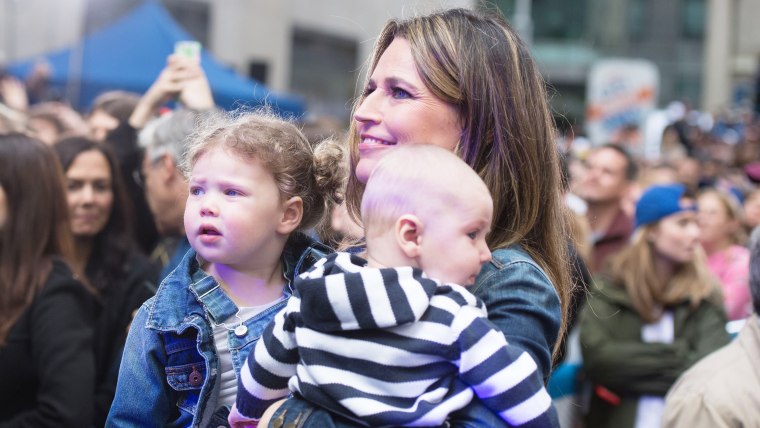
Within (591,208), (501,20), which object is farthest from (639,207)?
(501,20)

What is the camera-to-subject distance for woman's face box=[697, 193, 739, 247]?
747 centimetres

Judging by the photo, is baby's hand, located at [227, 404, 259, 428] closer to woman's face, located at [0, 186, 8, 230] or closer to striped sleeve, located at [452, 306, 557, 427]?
striped sleeve, located at [452, 306, 557, 427]

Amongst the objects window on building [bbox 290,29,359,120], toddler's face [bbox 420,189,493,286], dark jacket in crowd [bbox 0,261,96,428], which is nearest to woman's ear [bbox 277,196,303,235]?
toddler's face [bbox 420,189,493,286]

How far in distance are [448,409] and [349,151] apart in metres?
0.86

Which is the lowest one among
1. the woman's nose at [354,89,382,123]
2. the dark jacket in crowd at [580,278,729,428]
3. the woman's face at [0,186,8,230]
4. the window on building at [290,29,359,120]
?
the window on building at [290,29,359,120]

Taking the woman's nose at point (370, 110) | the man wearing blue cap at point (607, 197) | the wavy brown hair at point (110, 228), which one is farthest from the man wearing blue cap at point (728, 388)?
the man wearing blue cap at point (607, 197)

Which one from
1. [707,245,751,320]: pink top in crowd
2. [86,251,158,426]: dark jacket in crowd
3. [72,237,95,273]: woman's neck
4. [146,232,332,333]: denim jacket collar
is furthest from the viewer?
[707,245,751,320]: pink top in crowd

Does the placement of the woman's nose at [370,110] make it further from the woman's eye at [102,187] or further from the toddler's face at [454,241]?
the woman's eye at [102,187]

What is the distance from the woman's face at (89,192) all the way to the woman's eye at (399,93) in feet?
8.61

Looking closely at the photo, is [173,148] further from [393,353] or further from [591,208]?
[591,208]

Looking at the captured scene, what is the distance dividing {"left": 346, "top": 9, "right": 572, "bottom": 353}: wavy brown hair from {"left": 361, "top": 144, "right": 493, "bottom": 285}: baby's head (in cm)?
31

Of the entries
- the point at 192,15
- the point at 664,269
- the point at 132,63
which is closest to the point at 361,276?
the point at 664,269

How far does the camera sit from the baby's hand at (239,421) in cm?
225

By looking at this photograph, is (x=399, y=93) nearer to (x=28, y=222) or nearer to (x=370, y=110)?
(x=370, y=110)
